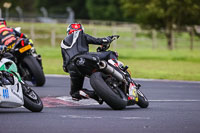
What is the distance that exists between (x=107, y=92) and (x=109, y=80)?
1.21ft

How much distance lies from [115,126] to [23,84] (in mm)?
2286

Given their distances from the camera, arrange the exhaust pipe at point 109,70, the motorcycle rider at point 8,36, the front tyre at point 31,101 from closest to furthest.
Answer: the front tyre at point 31,101, the exhaust pipe at point 109,70, the motorcycle rider at point 8,36

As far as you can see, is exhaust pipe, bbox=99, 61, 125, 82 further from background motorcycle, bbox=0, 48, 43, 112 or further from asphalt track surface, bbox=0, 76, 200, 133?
background motorcycle, bbox=0, 48, 43, 112

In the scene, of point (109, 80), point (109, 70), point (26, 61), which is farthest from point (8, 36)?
point (109, 80)

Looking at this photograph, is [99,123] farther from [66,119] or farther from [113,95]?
[113,95]

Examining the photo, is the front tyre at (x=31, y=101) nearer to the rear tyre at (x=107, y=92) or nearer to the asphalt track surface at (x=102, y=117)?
the asphalt track surface at (x=102, y=117)

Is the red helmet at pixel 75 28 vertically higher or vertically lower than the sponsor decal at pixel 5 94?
higher

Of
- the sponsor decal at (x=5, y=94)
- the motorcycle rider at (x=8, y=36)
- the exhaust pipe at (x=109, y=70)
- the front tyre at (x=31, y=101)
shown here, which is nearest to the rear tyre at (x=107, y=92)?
the exhaust pipe at (x=109, y=70)

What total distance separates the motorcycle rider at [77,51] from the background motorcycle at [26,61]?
4057mm

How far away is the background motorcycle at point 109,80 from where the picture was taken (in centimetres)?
1160

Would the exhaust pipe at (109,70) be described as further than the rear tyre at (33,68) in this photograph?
No

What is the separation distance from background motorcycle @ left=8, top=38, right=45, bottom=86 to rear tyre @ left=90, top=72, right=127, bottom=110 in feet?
17.3

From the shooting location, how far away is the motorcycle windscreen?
10.8 m

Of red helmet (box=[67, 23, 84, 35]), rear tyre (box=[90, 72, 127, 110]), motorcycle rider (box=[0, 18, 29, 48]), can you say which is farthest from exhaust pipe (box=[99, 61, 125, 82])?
motorcycle rider (box=[0, 18, 29, 48])
